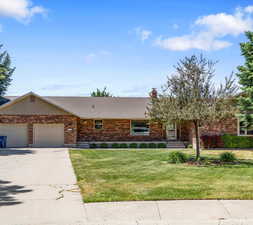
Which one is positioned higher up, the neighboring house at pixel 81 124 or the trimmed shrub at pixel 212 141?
the neighboring house at pixel 81 124

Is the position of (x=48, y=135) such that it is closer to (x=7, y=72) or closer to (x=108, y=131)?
(x=108, y=131)

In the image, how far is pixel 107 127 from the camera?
91.4 feet

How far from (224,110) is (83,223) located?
33.4ft

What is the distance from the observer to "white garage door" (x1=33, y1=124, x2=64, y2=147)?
26.0 m

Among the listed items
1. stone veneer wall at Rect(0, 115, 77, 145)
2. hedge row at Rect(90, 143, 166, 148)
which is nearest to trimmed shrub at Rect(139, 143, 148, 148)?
hedge row at Rect(90, 143, 166, 148)

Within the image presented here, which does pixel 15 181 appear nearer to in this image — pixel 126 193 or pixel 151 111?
pixel 126 193

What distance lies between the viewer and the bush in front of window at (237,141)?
25.1 m

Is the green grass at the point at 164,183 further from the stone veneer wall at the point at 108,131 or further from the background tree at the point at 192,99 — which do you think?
the stone veneer wall at the point at 108,131

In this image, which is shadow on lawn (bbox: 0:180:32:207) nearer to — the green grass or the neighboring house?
the green grass

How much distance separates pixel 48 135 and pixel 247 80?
612 inches

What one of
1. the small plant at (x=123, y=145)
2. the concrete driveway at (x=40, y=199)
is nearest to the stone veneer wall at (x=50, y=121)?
the small plant at (x=123, y=145)

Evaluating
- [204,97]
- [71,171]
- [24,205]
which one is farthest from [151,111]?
[24,205]

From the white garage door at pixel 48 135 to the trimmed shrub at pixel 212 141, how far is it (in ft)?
36.5

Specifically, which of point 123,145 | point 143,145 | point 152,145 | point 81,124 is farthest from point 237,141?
point 81,124
